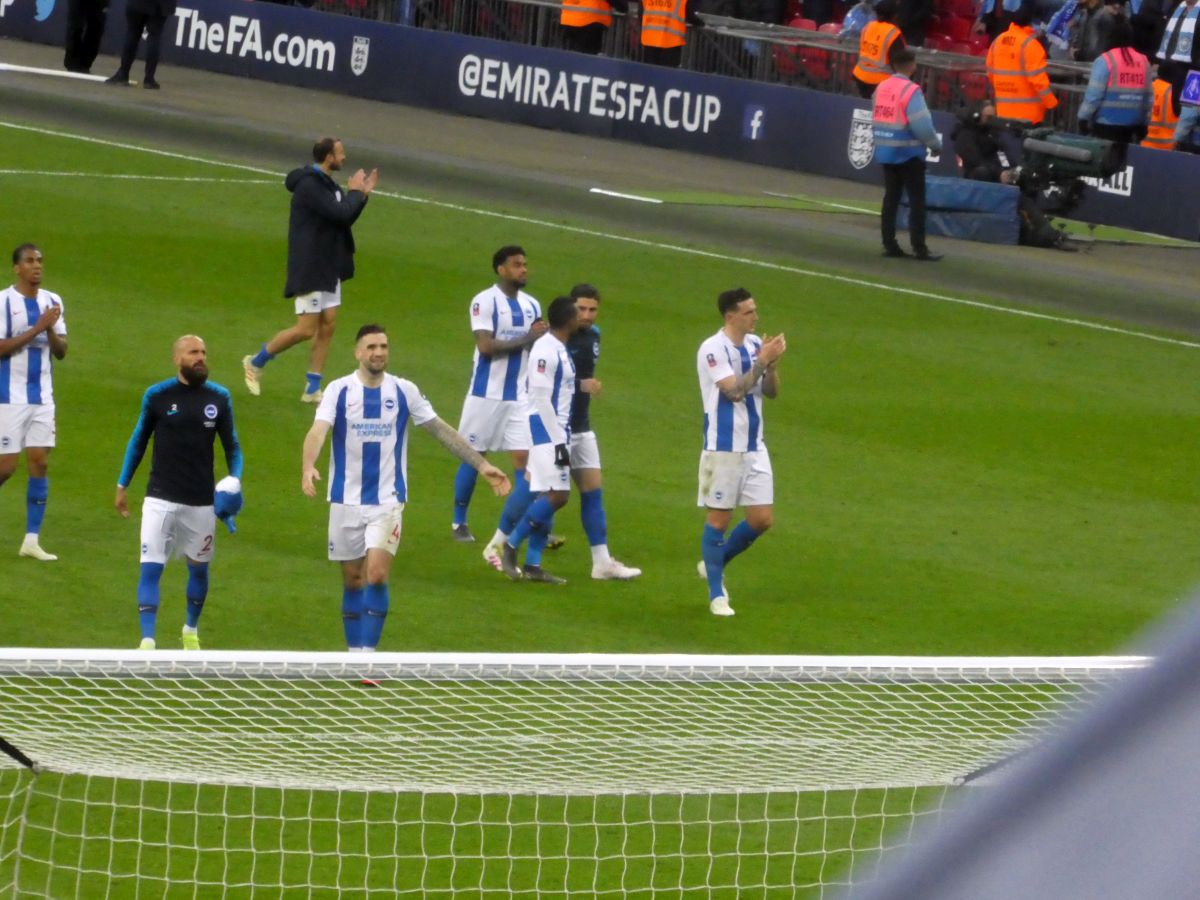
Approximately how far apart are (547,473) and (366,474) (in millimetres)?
2072

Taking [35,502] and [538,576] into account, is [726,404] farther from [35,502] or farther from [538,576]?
[35,502]

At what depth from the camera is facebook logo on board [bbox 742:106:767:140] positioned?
1184 inches

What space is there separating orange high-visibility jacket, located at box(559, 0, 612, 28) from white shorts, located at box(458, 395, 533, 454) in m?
18.6

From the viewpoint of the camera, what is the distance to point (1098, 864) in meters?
0.72

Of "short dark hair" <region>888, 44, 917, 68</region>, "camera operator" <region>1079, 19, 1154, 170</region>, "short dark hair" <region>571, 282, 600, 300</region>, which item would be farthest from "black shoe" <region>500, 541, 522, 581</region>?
"camera operator" <region>1079, 19, 1154, 170</region>

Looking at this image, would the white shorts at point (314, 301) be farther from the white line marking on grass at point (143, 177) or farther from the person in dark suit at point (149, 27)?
the person in dark suit at point (149, 27)

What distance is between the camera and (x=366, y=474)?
10570 millimetres

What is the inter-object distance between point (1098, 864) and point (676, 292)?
72.2ft

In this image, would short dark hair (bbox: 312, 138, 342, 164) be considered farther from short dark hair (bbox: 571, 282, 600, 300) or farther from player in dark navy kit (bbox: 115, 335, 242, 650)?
player in dark navy kit (bbox: 115, 335, 242, 650)

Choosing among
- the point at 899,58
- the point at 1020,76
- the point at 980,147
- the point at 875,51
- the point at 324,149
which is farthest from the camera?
the point at 875,51

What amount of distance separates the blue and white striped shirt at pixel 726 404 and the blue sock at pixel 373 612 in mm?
2429

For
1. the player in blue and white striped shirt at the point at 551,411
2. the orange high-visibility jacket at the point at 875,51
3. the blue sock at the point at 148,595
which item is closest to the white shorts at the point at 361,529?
the blue sock at the point at 148,595

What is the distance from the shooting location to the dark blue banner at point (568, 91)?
27.7 metres

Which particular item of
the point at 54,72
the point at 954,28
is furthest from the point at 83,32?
the point at 954,28
